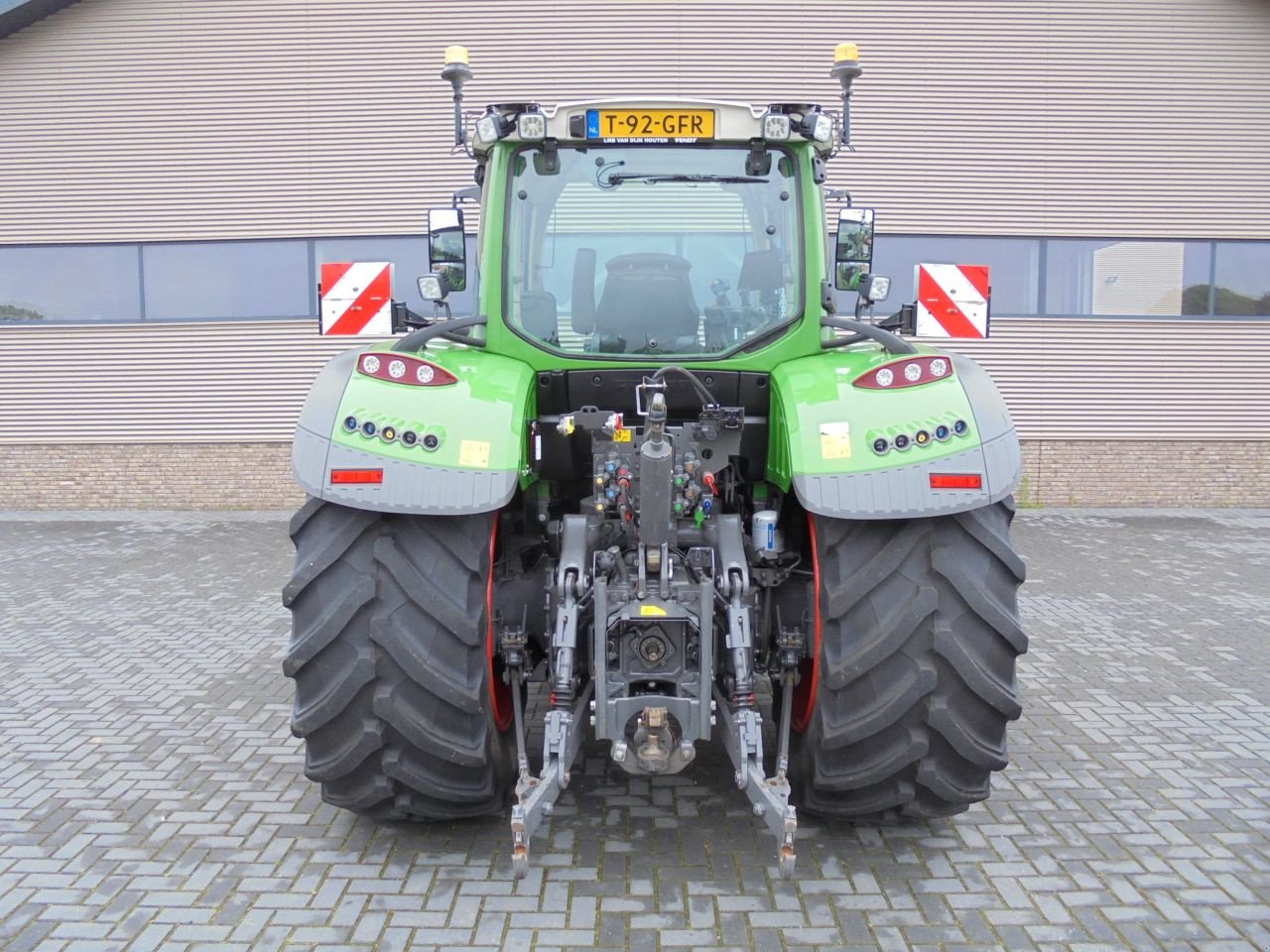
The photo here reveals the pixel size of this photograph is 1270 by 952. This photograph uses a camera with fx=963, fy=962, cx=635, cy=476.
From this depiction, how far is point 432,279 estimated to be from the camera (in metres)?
4.29

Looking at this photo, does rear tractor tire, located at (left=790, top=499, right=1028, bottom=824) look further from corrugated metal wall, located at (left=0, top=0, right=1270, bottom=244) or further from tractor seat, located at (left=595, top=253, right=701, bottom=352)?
corrugated metal wall, located at (left=0, top=0, right=1270, bottom=244)

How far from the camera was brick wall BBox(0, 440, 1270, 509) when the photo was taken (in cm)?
1188

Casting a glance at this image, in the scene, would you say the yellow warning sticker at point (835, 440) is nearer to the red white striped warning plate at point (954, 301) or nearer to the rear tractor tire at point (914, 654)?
the rear tractor tire at point (914, 654)

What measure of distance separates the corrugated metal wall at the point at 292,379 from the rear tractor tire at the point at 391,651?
30.0 ft

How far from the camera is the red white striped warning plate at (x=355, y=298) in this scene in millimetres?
9891

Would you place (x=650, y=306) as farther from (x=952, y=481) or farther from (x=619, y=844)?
(x=619, y=844)

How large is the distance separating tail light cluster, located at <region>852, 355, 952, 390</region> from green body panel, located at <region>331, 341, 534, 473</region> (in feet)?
3.95

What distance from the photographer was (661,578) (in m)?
3.19

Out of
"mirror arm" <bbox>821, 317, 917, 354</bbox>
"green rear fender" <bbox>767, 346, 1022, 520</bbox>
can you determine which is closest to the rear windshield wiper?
"mirror arm" <bbox>821, 317, 917, 354</bbox>

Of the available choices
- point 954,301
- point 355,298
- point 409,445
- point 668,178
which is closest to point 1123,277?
point 954,301

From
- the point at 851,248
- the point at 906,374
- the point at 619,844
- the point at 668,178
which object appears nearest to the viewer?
the point at 906,374

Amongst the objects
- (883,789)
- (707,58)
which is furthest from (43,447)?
(883,789)

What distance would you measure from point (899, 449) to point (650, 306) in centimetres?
131

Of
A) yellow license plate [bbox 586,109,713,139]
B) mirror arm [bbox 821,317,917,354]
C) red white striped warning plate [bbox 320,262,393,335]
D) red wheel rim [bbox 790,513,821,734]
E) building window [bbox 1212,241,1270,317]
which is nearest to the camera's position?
red wheel rim [bbox 790,513,821,734]
